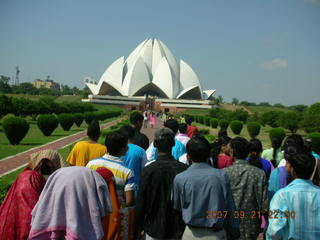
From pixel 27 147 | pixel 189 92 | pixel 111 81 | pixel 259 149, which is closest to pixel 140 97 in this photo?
pixel 111 81

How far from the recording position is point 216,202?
5.72ft

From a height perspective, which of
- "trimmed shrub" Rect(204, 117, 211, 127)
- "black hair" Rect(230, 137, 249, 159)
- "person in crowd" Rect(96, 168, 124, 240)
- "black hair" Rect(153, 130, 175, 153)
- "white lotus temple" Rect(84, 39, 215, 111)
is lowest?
"trimmed shrub" Rect(204, 117, 211, 127)

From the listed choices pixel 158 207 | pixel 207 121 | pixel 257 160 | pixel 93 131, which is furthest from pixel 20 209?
pixel 207 121

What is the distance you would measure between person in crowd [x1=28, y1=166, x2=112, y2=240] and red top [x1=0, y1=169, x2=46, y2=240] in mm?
95

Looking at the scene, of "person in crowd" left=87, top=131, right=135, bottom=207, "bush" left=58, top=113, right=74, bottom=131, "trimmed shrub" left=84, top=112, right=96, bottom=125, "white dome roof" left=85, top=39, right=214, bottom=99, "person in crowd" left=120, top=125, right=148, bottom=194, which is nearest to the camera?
"person in crowd" left=87, top=131, right=135, bottom=207

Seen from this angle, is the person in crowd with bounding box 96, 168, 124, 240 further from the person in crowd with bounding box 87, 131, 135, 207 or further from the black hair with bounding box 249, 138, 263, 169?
the black hair with bounding box 249, 138, 263, 169

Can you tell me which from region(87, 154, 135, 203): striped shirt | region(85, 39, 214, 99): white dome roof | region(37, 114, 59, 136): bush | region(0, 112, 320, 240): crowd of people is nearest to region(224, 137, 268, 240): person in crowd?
region(0, 112, 320, 240): crowd of people

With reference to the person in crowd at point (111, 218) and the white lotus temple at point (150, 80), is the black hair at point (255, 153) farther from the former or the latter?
the white lotus temple at point (150, 80)

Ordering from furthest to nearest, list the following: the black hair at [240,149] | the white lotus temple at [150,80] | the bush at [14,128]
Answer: the white lotus temple at [150,80]
the bush at [14,128]
the black hair at [240,149]

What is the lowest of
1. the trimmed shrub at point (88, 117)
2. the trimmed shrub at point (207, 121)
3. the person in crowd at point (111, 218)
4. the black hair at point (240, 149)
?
the trimmed shrub at point (207, 121)

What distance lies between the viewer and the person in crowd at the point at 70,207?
155 centimetres

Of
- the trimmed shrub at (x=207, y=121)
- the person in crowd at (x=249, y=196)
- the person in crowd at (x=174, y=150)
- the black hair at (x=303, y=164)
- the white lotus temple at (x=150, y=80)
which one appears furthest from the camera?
the white lotus temple at (x=150, y=80)

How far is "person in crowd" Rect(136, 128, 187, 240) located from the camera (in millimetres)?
1879

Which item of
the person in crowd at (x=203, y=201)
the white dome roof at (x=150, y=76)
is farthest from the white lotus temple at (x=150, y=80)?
the person in crowd at (x=203, y=201)
